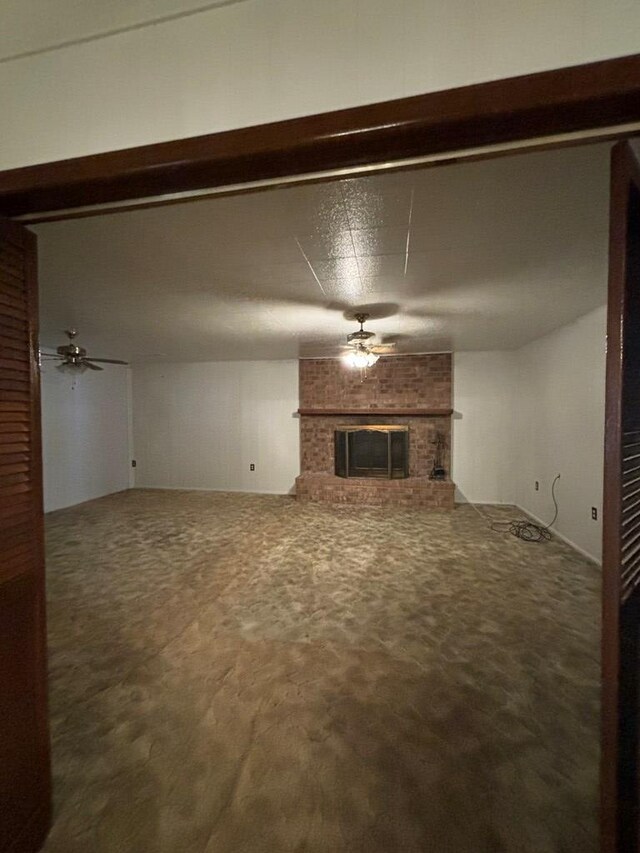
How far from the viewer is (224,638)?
2049 millimetres

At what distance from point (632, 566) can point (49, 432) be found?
233 inches

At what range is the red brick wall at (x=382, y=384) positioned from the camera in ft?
16.6

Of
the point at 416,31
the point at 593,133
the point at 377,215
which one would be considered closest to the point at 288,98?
Result: the point at 416,31

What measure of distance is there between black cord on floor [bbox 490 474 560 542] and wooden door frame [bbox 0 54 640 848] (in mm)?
3500

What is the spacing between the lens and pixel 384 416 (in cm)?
520

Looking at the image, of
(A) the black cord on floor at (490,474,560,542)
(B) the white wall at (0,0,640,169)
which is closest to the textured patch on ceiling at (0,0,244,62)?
(B) the white wall at (0,0,640,169)

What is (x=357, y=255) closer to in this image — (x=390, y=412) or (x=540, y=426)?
(x=540, y=426)

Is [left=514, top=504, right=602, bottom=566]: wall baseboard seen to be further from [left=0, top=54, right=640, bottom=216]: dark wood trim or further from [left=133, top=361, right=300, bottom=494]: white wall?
[left=0, top=54, right=640, bottom=216]: dark wood trim

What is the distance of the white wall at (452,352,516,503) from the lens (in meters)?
4.88

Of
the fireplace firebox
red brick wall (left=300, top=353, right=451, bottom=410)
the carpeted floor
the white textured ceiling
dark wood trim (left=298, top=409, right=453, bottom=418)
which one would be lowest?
the carpeted floor

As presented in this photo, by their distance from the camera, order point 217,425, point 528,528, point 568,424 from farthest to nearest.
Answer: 1. point 217,425
2. point 528,528
3. point 568,424

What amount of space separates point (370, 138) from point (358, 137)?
0.07ft

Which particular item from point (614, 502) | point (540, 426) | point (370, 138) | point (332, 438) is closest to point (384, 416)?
point (332, 438)

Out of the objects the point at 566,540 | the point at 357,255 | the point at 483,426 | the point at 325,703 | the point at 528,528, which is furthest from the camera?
the point at 483,426
